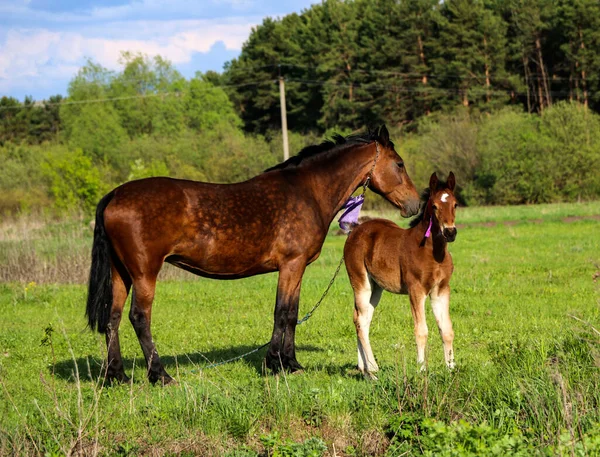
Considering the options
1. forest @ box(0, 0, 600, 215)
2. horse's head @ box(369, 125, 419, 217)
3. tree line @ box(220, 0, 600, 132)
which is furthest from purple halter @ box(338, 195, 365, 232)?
tree line @ box(220, 0, 600, 132)

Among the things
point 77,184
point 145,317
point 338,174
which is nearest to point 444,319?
point 338,174

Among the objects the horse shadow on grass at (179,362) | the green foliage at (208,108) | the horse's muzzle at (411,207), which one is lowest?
the horse shadow on grass at (179,362)

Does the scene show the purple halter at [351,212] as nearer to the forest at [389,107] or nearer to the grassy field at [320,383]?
the grassy field at [320,383]

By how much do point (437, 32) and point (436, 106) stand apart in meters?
6.68

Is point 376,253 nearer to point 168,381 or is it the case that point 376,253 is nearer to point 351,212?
point 351,212

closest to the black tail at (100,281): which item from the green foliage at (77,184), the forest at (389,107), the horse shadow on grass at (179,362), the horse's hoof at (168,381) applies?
the horse shadow on grass at (179,362)

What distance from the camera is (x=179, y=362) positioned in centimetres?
1014

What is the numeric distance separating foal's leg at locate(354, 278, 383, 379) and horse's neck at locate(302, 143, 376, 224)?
1045 millimetres

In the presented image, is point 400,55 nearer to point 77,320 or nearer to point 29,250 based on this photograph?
point 29,250

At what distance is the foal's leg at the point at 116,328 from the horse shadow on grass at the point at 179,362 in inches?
18.2

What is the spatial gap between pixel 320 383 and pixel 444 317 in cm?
152

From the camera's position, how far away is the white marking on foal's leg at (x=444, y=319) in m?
8.09

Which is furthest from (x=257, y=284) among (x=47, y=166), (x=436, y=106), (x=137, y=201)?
(x=436, y=106)

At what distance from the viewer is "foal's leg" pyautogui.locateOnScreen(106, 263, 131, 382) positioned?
8.58 m
